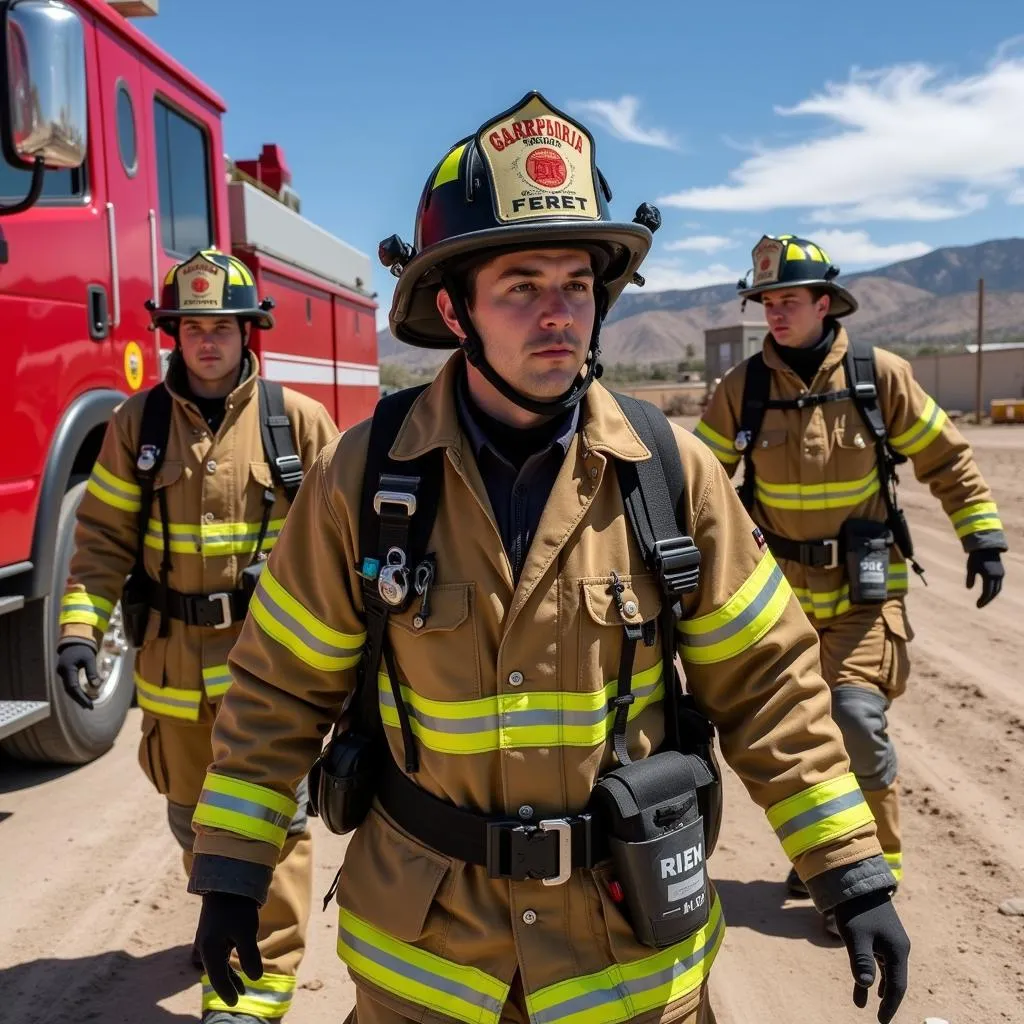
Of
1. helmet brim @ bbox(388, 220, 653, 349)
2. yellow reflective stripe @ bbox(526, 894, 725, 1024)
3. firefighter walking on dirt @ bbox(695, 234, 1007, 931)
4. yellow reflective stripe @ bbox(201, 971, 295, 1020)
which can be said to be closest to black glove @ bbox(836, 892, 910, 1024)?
yellow reflective stripe @ bbox(526, 894, 725, 1024)

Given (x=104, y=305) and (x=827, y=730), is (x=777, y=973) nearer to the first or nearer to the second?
(x=827, y=730)

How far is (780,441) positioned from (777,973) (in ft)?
5.86

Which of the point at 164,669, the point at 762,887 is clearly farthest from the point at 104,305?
the point at 762,887

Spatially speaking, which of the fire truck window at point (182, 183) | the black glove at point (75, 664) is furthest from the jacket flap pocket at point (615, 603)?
the fire truck window at point (182, 183)

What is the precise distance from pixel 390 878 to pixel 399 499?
26.0 inches

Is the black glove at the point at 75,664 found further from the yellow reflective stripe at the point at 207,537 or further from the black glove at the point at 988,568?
the black glove at the point at 988,568

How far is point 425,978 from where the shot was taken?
1813mm

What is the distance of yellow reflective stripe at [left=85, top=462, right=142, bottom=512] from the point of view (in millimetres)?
3291

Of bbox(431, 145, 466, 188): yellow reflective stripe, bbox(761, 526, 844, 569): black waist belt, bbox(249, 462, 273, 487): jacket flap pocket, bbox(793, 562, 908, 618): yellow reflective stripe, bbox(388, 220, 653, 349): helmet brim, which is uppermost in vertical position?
bbox(431, 145, 466, 188): yellow reflective stripe

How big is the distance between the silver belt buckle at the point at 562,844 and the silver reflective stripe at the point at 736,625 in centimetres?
41

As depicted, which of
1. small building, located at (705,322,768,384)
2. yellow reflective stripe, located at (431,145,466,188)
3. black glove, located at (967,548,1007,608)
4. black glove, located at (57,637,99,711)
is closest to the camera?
yellow reflective stripe, located at (431,145,466,188)

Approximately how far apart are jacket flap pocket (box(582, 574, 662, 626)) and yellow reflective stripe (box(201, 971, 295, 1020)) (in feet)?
5.98

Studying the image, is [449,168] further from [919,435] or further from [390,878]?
[919,435]

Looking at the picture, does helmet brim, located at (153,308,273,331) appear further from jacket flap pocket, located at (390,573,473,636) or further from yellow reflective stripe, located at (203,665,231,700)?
jacket flap pocket, located at (390,573,473,636)
